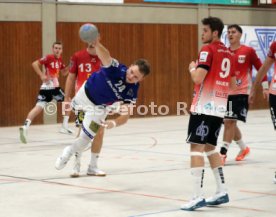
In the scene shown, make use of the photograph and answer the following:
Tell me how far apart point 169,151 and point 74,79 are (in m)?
2.43

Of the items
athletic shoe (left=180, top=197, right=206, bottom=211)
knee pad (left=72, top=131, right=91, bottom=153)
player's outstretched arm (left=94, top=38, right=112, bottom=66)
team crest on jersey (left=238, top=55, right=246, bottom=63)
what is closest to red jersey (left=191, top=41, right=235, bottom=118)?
athletic shoe (left=180, top=197, right=206, bottom=211)

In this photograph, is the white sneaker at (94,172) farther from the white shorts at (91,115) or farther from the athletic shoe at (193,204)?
the athletic shoe at (193,204)

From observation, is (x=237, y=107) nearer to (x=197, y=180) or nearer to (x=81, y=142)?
(x=81, y=142)

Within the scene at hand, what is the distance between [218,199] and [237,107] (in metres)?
3.76

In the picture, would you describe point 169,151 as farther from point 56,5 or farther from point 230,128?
point 56,5

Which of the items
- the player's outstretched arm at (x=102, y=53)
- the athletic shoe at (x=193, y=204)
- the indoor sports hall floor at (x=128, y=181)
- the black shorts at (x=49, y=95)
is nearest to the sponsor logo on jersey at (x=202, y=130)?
the athletic shoe at (x=193, y=204)

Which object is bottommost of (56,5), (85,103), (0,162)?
(0,162)

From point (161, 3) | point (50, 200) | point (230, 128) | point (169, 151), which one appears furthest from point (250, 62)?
point (161, 3)

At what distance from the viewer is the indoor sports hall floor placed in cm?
759

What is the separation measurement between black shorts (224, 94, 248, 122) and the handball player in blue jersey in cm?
244

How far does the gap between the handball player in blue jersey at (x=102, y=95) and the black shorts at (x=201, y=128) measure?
110 cm

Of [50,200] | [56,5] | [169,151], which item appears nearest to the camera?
[50,200]

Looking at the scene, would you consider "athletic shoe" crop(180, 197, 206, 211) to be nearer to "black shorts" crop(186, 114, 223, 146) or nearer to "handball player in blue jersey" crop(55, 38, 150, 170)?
"black shorts" crop(186, 114, 223, 146)

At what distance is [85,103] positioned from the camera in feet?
31.0
